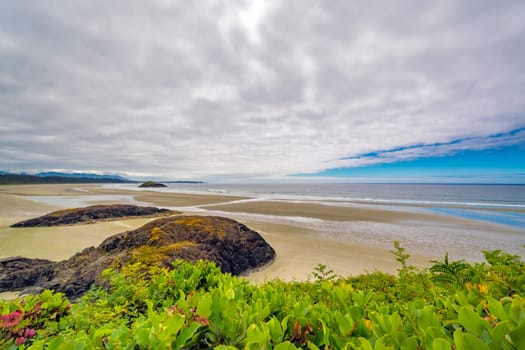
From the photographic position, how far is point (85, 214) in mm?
17891

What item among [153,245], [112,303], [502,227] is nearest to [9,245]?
[153,245]

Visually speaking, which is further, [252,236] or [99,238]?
[99,238]

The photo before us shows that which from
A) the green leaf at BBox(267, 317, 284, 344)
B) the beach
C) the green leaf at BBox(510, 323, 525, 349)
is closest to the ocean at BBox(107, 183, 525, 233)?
the beach

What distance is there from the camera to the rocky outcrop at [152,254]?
6.63m

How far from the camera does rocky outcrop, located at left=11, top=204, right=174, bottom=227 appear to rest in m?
16.1

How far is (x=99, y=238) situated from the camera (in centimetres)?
1275

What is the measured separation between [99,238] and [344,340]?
15.2m

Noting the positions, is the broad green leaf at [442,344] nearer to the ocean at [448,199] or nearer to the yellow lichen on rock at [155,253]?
the yellow lichen on rock at [155,253]

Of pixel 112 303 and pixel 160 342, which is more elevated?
pixel 160 342

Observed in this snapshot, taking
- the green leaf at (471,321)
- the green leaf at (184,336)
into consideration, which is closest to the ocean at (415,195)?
the green leaf at (471,321)

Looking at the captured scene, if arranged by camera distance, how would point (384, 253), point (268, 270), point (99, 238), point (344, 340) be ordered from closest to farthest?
point (344, 340), point (268, 270), point (384, 253), point (99, 238)

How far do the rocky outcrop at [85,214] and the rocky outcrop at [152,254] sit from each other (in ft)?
33.1

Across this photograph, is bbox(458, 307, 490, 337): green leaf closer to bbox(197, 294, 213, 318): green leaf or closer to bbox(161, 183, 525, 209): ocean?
bbox(197, 294, 213, 318): green leaf

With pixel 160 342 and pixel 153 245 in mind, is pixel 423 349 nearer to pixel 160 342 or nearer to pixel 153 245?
pixel 160 342
